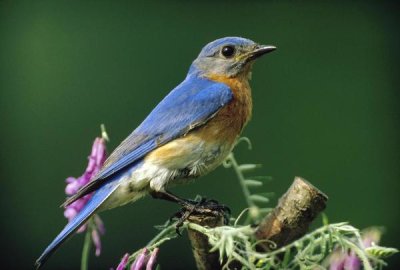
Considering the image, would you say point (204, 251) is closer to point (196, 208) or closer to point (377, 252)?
point (196, 208)

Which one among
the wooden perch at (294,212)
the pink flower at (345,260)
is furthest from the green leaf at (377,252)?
the wooden perch at (294,212)

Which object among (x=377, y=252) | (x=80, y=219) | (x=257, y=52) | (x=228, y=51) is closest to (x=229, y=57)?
(x=228, y=51)

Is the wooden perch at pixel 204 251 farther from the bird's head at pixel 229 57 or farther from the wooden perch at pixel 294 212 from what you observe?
the bird's head at pixel 229 57

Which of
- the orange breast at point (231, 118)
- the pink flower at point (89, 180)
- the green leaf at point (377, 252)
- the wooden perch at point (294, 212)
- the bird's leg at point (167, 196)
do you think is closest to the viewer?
the green leaf at point (377, 252)

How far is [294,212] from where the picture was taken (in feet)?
9.71

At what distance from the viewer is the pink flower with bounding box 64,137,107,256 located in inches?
123

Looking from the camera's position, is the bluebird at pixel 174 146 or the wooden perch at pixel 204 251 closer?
the wooden perch at pixel 204 251

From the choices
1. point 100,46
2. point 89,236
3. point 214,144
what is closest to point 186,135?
point 214,144

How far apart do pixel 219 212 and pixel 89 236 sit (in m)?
0.44

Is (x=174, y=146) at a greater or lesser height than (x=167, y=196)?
greater

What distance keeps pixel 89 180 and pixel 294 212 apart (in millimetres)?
738

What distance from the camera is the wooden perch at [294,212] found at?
2.96 metres

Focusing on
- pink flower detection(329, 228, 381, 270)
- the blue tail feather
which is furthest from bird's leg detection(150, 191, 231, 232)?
pink flower detection(329, 228, 381, 270)

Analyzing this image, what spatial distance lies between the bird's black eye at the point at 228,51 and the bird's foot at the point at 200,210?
912 mm
